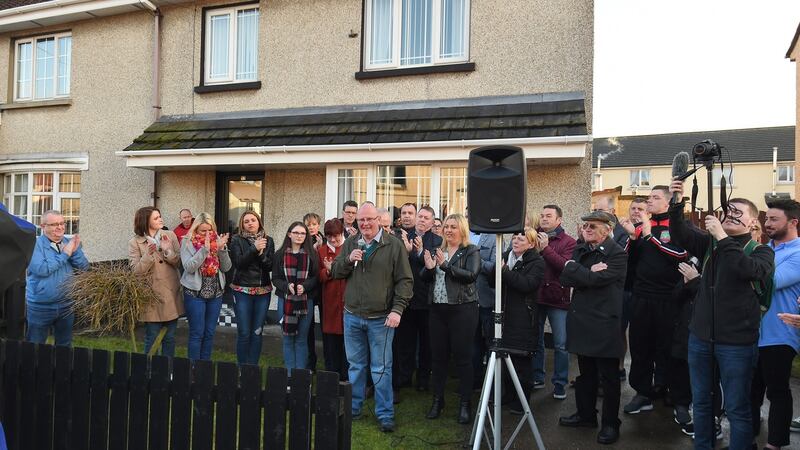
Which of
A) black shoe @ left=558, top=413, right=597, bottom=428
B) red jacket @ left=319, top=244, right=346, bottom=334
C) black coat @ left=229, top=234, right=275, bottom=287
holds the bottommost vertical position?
black shoe @ left=558, top=413, right=597, bottom=428

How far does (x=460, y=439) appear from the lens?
Result: 4.34 meters

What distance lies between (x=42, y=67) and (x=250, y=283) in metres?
8.56

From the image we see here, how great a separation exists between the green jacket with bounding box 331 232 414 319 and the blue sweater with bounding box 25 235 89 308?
9.55 ft

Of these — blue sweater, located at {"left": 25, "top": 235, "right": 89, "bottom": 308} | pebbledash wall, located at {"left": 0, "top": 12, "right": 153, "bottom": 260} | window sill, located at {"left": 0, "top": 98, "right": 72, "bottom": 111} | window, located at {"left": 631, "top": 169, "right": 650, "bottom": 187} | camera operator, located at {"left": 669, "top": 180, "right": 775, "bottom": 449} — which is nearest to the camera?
camera operator, located at {"left": 669, "top": 180, "right": 775, "bottom": 449}

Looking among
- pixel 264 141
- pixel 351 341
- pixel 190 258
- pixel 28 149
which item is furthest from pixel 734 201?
pixel 28 149

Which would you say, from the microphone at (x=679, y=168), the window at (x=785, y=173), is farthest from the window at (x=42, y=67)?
the window at (x=785, y=173)

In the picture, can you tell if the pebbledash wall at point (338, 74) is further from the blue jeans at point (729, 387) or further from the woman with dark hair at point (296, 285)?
the blue jeans at point (729, 387)

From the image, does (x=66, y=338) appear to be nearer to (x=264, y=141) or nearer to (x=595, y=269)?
(x=264, y=141)

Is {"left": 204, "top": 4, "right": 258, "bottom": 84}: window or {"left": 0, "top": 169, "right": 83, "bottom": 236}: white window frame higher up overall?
{"left": 204, "top": 4, "right": 258, "bottom": 84}: window

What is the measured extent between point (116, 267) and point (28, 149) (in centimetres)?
708

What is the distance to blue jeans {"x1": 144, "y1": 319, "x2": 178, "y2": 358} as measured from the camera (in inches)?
214

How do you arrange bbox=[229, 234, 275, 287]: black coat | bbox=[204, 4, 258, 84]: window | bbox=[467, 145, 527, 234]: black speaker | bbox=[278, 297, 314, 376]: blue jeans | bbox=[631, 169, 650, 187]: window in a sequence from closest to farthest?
bbox=[467, 145, 527, 234]: black speaker, bbox=[278, 297, 314, 376]: blue jeans, bbox=[229, 234, 275, 287]: black coat, bbox=[204, 4, 258, 84]: window, bbox=[631, 169, 650, 187]: window

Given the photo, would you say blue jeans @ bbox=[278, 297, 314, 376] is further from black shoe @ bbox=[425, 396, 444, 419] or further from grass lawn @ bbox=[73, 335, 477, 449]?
black shoe @ bbox=[425, 396, 444, 419]

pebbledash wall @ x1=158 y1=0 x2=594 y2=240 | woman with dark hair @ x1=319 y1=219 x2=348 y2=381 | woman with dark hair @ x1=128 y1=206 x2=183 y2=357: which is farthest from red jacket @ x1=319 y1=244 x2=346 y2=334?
pebbledash wall @ x1=158 y1=0 x2=594 y2=240
